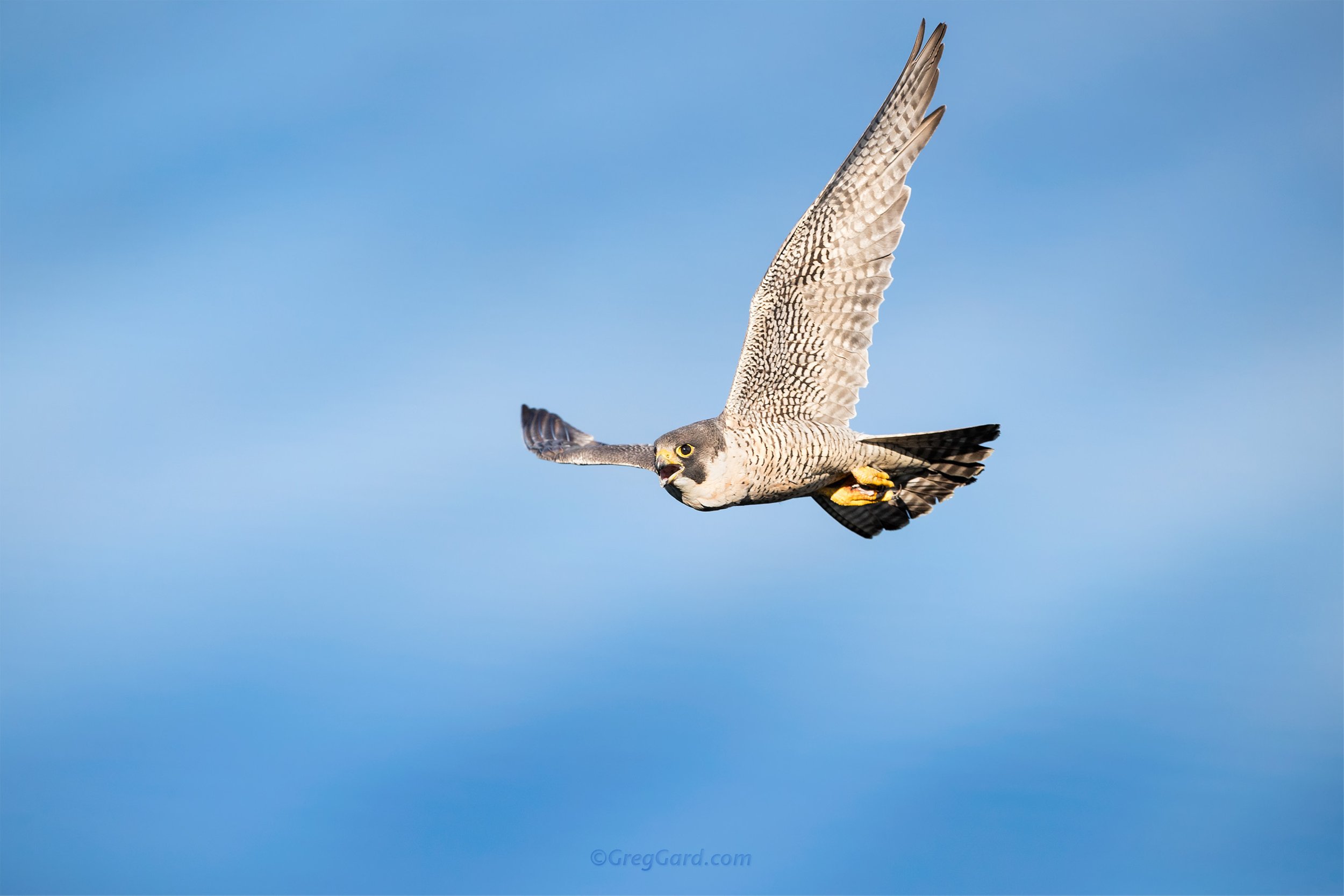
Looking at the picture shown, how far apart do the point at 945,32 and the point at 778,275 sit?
126 inches

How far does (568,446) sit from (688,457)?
5.77 m

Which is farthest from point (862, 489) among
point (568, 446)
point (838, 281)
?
point (568, 446)

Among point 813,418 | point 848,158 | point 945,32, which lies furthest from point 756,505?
point 945,32

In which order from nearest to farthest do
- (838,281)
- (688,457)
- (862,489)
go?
(688,457), (838,281), (862,489)

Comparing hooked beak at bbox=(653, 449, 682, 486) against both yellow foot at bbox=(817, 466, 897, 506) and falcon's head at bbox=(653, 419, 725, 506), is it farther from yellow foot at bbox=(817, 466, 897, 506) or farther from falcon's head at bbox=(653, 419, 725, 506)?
yellow foot at bbox=(817, 466, 897, 506)

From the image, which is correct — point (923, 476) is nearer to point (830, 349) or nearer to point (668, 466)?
point (830, 349)

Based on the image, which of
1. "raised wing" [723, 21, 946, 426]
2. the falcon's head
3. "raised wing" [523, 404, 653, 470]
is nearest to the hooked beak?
the falcon's head

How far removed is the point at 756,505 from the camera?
14.4 m

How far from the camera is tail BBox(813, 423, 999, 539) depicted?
1436 centimetres

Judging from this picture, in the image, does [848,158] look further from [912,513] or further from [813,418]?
[912,513]

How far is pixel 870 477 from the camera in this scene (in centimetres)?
1485

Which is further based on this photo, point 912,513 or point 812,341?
point 912,513

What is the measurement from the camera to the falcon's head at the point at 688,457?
13141 millimetres

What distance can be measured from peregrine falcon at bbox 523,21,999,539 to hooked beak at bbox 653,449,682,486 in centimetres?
17
